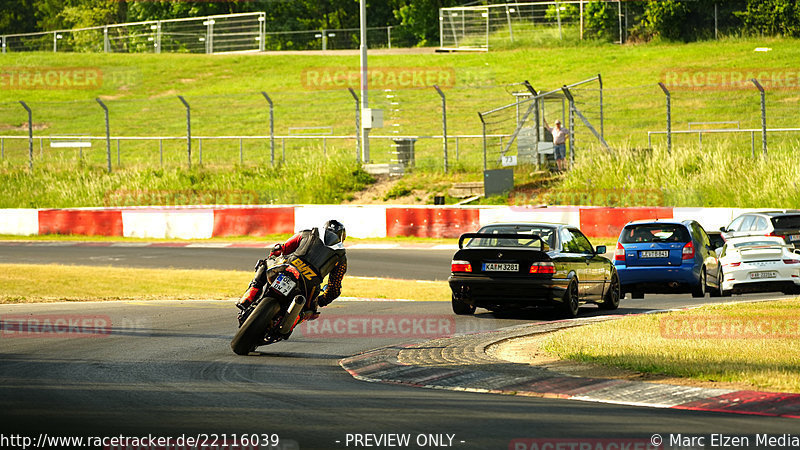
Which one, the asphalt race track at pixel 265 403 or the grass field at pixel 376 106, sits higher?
the grass field at pixel 376 106

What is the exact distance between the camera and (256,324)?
35.9 feet

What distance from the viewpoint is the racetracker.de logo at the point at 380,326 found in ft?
43.5

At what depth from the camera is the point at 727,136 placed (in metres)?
38.2

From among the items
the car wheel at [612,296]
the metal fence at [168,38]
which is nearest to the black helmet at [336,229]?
the car wheel at [612,296]

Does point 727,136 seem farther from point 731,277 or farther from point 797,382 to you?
point 797,382

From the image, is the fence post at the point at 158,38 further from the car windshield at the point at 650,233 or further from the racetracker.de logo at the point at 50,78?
the car windshield at the point at 650,233

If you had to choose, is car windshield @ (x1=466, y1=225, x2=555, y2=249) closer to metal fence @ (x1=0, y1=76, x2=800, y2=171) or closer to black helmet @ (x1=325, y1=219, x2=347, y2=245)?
black helmet @ (x1=325, y1=219, x2=347, y2=245)

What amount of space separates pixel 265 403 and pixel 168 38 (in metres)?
62.0

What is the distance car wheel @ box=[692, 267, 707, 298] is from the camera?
61.5 ft

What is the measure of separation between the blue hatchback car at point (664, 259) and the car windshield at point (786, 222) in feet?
8.23

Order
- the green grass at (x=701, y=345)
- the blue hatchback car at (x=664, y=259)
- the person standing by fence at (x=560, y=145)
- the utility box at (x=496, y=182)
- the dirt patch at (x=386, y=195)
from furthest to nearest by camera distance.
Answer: the dirt patch at (x=386, y=195)
the person standing by fence at (x=560, y=145)
the utility box at (x=496, y=182)
the blue hatchback car at (x=664, y=259)
the green grass at (x=701, y=345)

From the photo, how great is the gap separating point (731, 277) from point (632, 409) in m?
12.7

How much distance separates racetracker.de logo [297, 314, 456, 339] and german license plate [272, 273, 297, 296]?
2.32 metres

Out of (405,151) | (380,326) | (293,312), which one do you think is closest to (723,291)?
(380,326)
